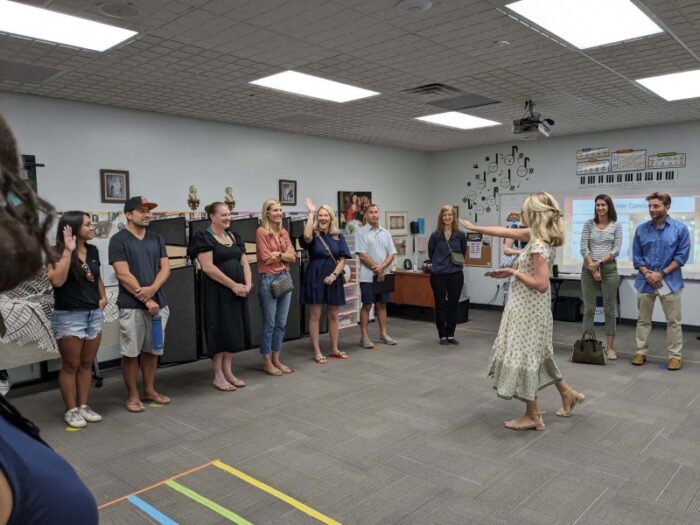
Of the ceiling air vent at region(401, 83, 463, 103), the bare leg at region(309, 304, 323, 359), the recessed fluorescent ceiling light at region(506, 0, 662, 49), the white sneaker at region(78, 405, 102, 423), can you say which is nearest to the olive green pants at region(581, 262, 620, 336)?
the ceiling air vent at region(401, 83, 463, 103)

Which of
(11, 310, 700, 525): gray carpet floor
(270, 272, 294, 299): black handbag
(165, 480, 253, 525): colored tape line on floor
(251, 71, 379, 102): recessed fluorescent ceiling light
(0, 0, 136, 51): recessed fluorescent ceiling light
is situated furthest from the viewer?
(270, 272, 294, 299): black handbag

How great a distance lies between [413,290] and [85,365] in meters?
4.65

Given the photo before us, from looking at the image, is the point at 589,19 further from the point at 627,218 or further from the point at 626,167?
the point at 627,218

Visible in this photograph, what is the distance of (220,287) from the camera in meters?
4.07

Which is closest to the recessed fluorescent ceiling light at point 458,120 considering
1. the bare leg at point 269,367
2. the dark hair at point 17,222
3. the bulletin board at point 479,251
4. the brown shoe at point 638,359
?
the bulletin board at point 479,251

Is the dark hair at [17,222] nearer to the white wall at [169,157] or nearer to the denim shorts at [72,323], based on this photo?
the denim shorts at [72,323]

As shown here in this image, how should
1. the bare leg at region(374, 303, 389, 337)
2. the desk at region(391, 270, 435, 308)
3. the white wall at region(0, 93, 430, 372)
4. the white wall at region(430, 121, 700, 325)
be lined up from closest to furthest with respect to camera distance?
the white wall at region(0, 93, 430, 372) < the bare leg at region(374, 303, 389, 337) < the white wall at region(430, 121, 700, 325) < the desk at region(391, 270, 435, 308)

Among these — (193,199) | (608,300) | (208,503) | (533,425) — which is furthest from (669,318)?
(193,199)

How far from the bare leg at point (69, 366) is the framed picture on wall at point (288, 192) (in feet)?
11.2

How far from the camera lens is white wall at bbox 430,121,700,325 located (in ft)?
21.0

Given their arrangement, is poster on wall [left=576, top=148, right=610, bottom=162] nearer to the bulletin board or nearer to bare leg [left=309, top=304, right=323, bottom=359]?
the bulletin board

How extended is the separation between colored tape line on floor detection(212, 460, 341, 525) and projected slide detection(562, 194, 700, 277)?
5.69 metres

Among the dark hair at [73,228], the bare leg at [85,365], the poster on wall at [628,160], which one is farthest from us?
the poster on wall at [628,160]

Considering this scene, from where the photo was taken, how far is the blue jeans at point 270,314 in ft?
14.7
